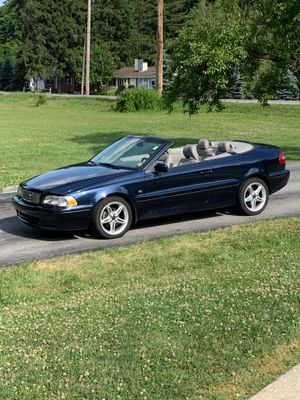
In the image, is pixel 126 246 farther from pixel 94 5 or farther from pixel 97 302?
pixel 94 5

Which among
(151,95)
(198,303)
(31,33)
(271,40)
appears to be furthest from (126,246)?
(31,33)

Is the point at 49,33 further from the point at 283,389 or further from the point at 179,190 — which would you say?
the point at 283,389

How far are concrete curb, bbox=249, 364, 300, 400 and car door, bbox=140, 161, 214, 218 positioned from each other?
14.9 feet

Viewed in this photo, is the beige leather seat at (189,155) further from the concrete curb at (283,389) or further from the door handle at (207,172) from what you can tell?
the concrete curb at (283,389)

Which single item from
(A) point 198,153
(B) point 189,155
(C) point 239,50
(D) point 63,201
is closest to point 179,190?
(B) point 189,155

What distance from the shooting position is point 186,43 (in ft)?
61.8

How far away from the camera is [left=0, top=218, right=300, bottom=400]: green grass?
3.70 m

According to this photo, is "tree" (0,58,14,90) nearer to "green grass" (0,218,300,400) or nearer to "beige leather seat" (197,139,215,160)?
"beige leather seat" (197,139,215,160)

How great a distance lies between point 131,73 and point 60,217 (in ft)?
281

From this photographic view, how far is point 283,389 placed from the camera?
143 inches

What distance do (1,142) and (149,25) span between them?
253ft

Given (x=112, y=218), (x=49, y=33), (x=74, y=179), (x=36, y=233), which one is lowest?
(x=36, y=233)

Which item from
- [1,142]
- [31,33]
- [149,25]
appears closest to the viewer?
[1,142]

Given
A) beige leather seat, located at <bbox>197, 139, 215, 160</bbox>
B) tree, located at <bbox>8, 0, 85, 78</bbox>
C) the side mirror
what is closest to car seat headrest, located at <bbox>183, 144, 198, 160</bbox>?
beige leather seat, located at <bbox>197, 139, 215, 160</bbox>
